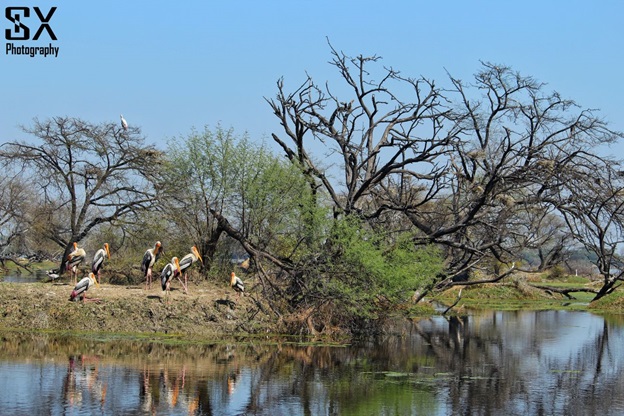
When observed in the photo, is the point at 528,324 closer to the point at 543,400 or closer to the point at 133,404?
the point at 543,400

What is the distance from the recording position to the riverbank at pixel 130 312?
23.1 metres

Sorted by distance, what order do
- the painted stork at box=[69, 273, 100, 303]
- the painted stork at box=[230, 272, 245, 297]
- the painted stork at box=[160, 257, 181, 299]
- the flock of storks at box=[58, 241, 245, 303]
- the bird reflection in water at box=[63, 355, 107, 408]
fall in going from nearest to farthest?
the bird reflection in water at box=[63, 355, 107, 408] → the painted stork at box=[69, 273, 100, 303] → the flock of storks at box=[58, 241, 245, 303] → the painted stork at box=[160, 257, 181, 299] → the painted stork at box=[230, 272, 245, 297]

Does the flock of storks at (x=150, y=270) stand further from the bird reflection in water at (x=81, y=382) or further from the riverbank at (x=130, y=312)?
the bird reflection in water at (x=81, y=382)

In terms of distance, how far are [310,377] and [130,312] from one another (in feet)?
24.5

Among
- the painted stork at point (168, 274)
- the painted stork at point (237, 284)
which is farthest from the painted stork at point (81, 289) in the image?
the painted stork at point (237, 284)

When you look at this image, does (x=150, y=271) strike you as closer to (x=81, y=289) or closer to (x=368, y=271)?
(x=81, y=289)

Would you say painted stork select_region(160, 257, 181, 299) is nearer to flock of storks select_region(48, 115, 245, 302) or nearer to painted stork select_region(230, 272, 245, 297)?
flock of storks select_region(48, 115, 245, 302)

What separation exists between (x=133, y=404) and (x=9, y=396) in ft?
6.32

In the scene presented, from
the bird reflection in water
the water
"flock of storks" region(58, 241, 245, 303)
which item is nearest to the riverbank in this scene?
"flock of storks" region(58, 241, 245, 303)

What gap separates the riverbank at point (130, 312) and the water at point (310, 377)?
1017 mm

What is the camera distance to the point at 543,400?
15867 mm

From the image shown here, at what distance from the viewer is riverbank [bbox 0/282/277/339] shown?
23.1 m

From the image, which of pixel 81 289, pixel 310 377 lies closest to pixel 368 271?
pixel 310 377

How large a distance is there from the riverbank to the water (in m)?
1.02
